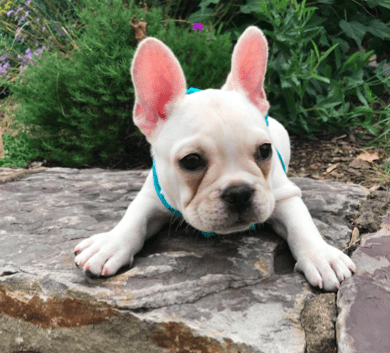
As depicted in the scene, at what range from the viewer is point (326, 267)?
1.96 meters

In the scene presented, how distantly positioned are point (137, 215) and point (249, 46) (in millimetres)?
1141

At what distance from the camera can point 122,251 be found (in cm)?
212

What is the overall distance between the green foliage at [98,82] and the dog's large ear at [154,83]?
6.62 ft

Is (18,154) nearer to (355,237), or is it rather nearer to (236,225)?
(236,225)

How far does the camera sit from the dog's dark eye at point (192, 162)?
1943 millimetres

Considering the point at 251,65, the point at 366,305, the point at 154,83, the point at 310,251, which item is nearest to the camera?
the point at 366,305

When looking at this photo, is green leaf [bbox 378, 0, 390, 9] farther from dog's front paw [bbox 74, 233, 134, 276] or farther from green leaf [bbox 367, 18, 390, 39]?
dog's front paw [bbox 74, 233, 134, 276]

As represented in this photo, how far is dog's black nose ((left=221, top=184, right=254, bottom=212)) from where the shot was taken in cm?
186

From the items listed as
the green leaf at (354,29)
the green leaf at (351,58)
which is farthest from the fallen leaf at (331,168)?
the green leaf at (354,29)

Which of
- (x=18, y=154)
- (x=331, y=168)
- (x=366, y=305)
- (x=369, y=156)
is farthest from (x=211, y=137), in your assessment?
(x=18, y=154)

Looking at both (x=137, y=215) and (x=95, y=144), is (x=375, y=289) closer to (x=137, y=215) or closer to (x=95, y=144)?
(x=137, y=215)

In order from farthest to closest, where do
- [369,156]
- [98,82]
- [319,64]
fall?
[319,64]
[369,156]
[98,82]

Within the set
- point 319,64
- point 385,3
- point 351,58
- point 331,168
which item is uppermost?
point 385,3

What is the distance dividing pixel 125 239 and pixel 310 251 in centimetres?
97
